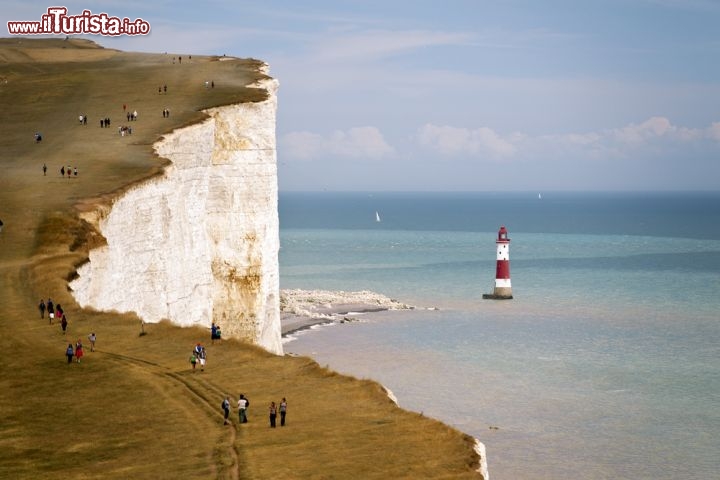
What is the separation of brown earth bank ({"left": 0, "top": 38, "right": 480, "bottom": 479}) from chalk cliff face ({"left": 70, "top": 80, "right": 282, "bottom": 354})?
7.42ft

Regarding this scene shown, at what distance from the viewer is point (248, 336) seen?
63906mm

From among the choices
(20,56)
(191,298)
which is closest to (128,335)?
(191,298)

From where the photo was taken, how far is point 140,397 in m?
34.1

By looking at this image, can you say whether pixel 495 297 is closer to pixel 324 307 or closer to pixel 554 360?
pixel 324 307

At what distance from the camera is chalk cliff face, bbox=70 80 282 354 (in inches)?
2151

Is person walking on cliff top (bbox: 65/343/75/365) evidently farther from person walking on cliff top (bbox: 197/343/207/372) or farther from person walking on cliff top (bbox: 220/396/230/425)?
person walking on cliff top (bbox: 220/396/230/425)

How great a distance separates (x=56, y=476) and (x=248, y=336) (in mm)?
35959

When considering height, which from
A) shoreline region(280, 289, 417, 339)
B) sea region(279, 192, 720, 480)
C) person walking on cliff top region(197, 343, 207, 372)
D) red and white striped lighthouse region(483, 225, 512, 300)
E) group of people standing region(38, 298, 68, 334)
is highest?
group of people standing region(38, 298, 68, 334)

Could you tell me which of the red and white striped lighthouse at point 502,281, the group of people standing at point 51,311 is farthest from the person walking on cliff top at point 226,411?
the red and white striped lighthouse at point 502,281

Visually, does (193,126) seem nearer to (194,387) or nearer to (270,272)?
(270,272)

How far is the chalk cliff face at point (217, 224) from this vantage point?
54.6 meters

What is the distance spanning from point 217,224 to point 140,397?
101 feet

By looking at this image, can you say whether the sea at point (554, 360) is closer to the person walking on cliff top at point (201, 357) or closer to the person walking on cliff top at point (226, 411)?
the person walking on cliff top at point (201, 357)

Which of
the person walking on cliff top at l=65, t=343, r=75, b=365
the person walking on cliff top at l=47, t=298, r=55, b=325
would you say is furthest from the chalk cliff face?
the person walking on cliff top at l=65, t=343, r=75, b=365
